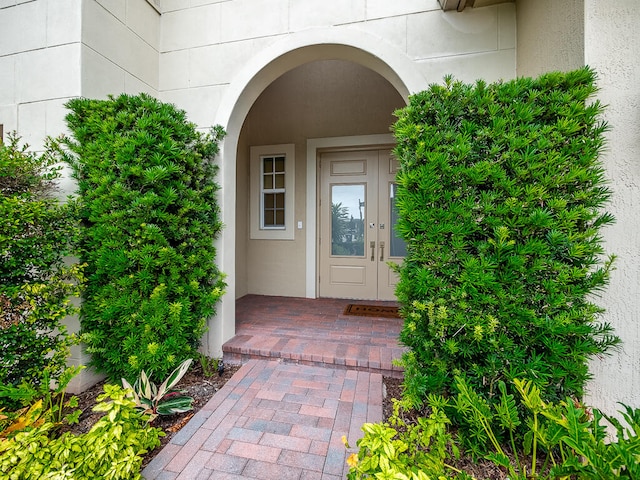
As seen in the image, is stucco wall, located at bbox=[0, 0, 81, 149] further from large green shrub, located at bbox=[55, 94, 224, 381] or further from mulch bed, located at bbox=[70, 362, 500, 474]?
mulch bed, located at bbox=[70, 362, 500, 474]

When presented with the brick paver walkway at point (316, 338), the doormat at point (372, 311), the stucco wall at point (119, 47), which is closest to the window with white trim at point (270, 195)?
the brick paver walkway at point (316, 338)

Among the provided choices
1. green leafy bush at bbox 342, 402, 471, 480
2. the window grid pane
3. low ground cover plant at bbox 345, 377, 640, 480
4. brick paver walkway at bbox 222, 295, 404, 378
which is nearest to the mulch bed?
low ground cover plant at bbox 345, 377, 640, 480

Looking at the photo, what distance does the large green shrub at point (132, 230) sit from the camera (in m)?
2.16

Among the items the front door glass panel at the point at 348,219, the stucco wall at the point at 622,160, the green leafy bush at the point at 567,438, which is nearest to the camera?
the green leafy bush at the point at 567,438

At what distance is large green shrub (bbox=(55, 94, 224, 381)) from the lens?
2.16 metres

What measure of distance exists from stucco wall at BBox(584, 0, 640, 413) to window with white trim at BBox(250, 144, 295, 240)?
158 inches

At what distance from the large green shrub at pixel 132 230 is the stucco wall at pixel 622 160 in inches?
112

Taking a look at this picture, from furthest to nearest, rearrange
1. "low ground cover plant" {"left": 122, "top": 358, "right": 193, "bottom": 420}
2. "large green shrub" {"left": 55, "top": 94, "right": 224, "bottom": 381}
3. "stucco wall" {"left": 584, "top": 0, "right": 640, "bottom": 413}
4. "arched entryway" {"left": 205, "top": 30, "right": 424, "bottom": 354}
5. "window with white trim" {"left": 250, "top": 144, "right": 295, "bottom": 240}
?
"window with white trim" {"left": 250, "top": 144, "right": 295, "bottom": 240} → "arched entryway" {"left": 205, "top": 30, "right": 424, "bottom": 354} → "large green shrub" {"left": 55, "top": 94, "right": 224, "bottom": 381} → "low ground cover plant" {"left": 122, "top": 358, "right": 193, "bottom": 420} → "stucco wall" {"left": 584, "top": 0, "right": 640, "bottom": 413}

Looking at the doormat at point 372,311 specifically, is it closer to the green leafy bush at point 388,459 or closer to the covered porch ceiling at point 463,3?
the green leafy bush at point 388,459

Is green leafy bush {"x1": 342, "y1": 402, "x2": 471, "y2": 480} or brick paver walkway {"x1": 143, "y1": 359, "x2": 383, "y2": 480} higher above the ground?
green leafy bush {"x1": 342, "y1": 402, "x2": 471, "y2": 480}

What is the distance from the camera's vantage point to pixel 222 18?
2.92 m

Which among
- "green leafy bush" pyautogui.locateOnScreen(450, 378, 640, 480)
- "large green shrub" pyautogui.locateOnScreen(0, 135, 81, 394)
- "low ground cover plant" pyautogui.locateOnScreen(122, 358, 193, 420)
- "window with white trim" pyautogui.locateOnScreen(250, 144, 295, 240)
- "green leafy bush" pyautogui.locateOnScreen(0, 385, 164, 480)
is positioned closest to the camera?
"green leafy bush" pyautogui.locateOnScreen(450, 378, 640, 480)

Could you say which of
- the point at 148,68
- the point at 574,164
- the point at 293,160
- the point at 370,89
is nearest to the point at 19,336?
the point at 148,68

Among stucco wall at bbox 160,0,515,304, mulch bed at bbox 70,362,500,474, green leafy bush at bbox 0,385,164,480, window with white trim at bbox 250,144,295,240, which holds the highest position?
stucco wall at bbox 160,0,515,304
